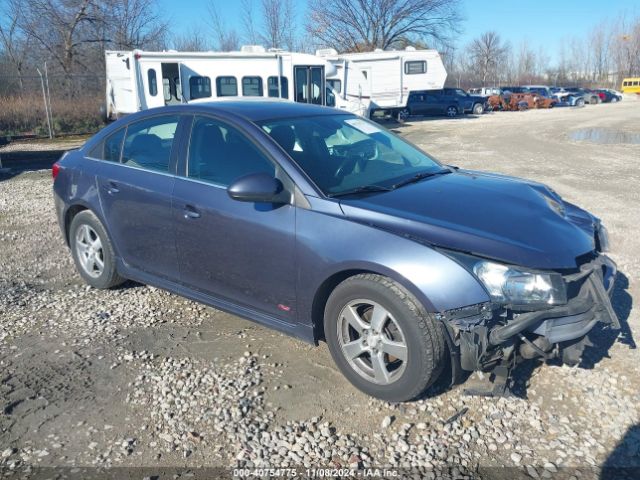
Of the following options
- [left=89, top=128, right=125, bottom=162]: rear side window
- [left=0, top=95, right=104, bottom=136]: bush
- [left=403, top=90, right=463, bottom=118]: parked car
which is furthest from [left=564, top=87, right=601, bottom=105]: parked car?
[left=89, top=128, right=125, bottom=162]: rear side window

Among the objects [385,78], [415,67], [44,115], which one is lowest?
[44,115]

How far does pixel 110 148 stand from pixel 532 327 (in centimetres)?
371

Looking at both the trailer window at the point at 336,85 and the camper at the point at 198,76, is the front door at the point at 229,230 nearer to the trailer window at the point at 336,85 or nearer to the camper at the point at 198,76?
the camper at the point at 198,76

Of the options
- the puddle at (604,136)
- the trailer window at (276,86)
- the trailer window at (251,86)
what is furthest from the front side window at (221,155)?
the puddle at (604,136)

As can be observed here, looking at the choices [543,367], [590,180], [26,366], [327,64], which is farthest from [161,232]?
[327,64]

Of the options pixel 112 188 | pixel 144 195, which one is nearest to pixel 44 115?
pixel 112 188

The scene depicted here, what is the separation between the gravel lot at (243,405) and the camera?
9.30ft

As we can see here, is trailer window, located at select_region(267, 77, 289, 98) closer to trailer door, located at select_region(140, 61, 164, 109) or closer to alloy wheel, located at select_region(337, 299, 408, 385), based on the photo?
trailer door, located at select_region(140, 61, 164, 109)

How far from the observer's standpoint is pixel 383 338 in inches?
125

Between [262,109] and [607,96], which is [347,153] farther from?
[607,96]

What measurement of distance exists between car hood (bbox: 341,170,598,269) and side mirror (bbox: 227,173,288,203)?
1.43 feet

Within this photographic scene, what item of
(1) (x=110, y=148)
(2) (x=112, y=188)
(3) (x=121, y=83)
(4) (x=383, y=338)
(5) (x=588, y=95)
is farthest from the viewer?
(5) (x=588, y=95)

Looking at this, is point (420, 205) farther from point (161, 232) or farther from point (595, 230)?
point (161, 232)

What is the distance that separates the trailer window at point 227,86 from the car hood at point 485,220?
53.6 ft
